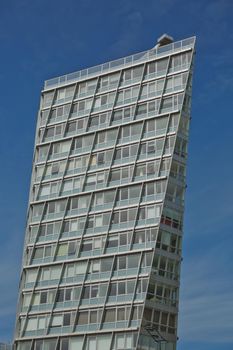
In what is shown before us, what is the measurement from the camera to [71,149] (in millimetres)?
99438

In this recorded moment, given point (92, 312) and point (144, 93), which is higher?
point (144, 93)

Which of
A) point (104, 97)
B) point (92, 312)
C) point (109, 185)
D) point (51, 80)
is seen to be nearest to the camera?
point (92, 312)

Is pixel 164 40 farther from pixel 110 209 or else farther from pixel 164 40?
pixel 110 209

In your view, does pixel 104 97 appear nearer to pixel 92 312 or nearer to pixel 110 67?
pixel 110 67

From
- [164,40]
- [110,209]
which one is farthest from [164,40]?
[110,209]

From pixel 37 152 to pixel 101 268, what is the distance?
884 inches

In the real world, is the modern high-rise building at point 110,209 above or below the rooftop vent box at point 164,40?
below

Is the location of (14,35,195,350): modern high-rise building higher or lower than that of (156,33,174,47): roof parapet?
lower

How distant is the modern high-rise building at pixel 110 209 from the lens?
86.1m

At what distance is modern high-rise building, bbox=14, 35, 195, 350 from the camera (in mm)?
86062

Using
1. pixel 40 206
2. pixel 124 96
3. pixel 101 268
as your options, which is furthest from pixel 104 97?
pixel 101 268

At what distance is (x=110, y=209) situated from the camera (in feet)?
301

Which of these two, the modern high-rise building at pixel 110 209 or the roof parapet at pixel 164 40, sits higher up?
the roof parapet at pixel 164 40

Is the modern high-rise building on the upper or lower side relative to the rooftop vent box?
lower
